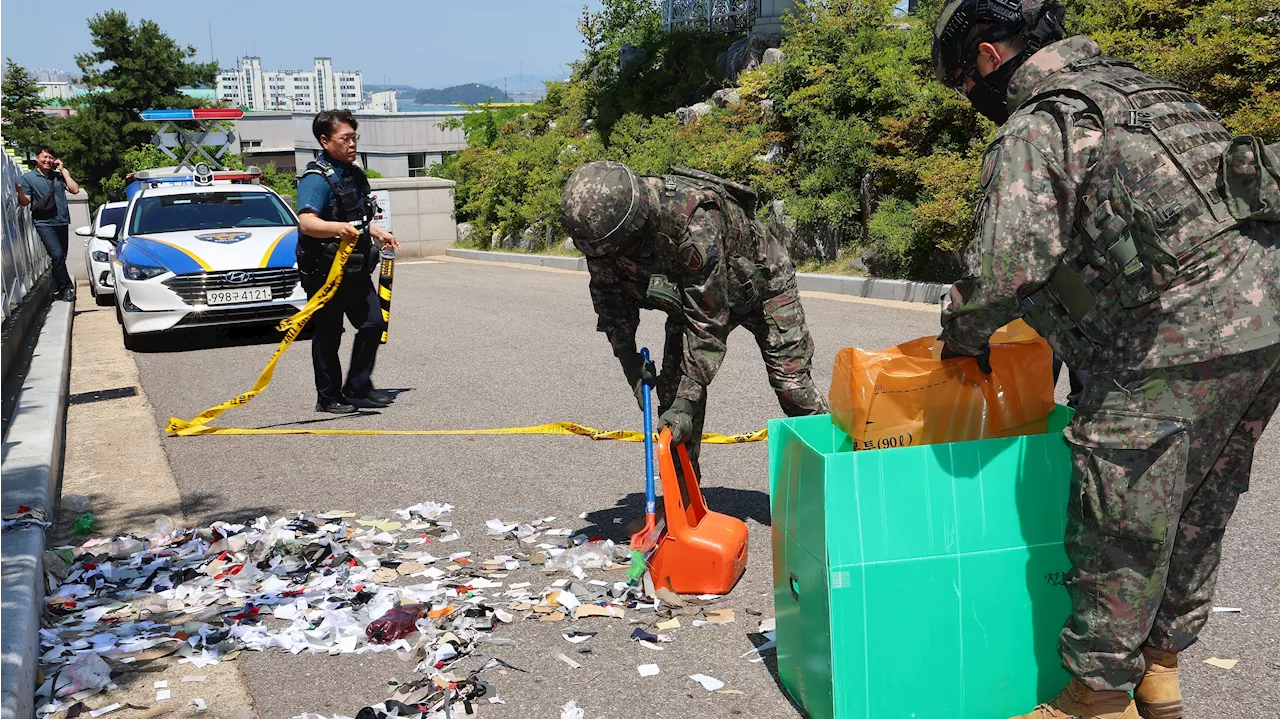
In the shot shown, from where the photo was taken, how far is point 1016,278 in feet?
8.70

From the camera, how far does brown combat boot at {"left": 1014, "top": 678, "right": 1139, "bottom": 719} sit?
2.79 m

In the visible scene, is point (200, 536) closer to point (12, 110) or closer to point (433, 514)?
point (433, 514)

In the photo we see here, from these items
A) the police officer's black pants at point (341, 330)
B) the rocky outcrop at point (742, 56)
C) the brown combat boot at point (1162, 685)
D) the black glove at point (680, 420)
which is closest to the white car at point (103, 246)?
the police officer's black pants at point (341, 330)

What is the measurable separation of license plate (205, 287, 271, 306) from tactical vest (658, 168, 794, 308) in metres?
7.46

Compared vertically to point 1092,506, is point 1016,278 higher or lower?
higher

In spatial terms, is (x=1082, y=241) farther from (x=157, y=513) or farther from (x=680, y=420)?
(x=157, y=513)

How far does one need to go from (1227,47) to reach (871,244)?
465 centimetres

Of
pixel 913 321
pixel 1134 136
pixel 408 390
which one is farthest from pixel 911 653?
pixel 913 321

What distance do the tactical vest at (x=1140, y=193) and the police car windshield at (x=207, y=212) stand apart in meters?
10.8

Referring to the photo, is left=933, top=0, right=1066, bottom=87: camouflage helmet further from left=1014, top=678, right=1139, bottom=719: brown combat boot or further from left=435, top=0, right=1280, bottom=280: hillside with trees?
left=435, top=0, right=1280, bottom=280: hillside with trees

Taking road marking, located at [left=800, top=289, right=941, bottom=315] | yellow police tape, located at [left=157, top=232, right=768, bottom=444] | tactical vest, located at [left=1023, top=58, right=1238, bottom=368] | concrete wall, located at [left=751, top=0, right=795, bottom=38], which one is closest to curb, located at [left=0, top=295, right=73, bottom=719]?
yellow police tape, located at [left=157, top=232, right=768, bottom=444]

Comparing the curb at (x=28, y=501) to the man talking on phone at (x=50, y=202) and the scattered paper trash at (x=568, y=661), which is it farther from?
the man talking on phone at (x=50, y=202)

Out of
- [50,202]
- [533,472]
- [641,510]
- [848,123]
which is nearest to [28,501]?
[533,472]

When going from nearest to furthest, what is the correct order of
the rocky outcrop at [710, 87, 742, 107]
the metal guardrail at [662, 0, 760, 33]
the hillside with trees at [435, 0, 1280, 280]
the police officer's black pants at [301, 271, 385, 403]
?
the police officer's black pants at [301, 271, 385, 403] → the hillside with trees at [435, 0, 1280, 280] → the rocky outcrop at [710, 87, 742, 107] → the metal guardrail at [662, 0, 760, 33]
